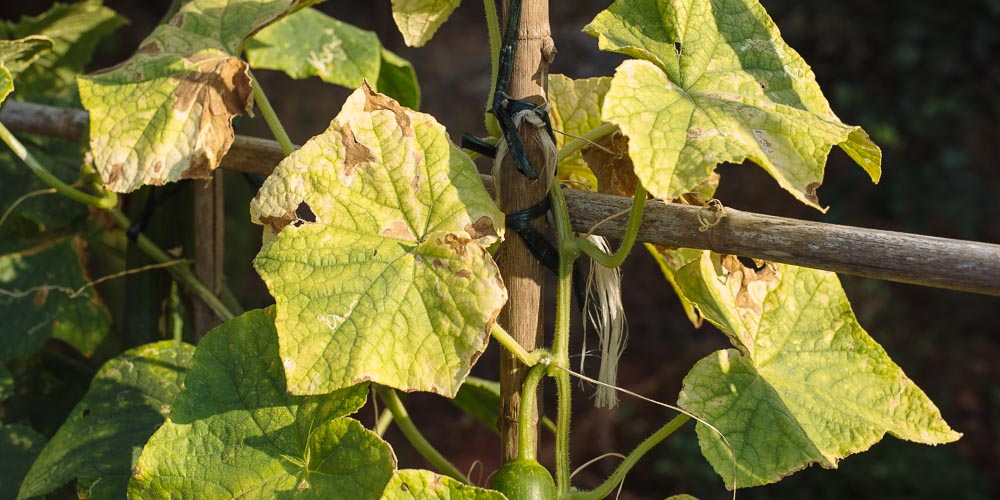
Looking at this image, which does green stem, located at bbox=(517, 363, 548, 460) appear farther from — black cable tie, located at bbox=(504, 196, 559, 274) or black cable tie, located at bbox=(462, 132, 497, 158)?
black cable tie, located at bbox=(462, 132, 497, 158)

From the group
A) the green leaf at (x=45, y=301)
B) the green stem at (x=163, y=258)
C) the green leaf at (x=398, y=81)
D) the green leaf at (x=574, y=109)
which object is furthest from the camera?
the green leaf at (x=398, y=81)

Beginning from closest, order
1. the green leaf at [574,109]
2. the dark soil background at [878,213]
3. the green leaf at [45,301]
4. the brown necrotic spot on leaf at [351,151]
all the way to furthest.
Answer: the brown necrotic spot on leaf at [351,151] < the green leaf at [574,109] < the green leaf at [45,301] < the dark soil background at [878,213]

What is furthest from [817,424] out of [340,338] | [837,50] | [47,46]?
[837,50]

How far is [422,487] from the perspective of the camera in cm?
70

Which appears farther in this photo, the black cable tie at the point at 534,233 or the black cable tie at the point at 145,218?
the black cable tie at the point at 145,218

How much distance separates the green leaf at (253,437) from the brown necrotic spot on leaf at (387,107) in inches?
8.0

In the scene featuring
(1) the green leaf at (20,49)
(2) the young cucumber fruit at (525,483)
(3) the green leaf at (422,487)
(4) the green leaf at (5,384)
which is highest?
(1) the green leaf at (20,49)

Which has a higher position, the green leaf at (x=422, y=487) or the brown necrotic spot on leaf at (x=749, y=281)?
the brown necrotic spot on leaf at (x=749, y=281)

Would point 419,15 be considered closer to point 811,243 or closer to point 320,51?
point 320,51

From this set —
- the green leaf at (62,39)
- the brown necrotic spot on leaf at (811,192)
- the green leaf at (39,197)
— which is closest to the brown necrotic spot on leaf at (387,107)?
the brown necrotic spot on leaf at (811,192)

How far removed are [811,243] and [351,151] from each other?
0.38 metres

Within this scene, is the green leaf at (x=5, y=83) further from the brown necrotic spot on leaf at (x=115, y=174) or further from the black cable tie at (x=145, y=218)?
the black cable tie at (x=145, y=218)

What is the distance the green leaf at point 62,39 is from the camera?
145 cm

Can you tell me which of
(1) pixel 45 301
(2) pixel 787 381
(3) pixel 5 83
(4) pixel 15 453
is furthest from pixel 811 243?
(1) pixel 45 301
